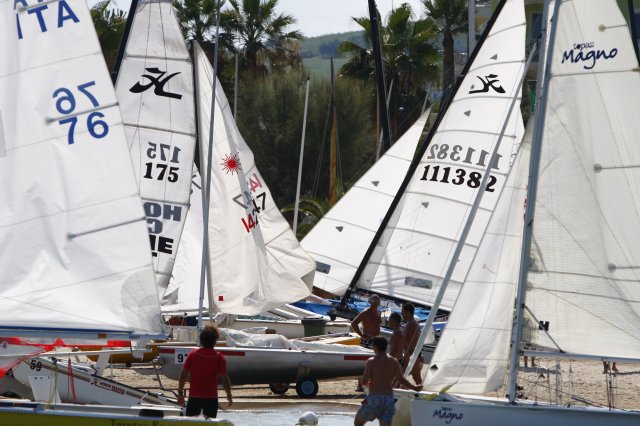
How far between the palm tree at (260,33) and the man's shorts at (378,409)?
105 feet

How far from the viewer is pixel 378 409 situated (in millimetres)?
11477

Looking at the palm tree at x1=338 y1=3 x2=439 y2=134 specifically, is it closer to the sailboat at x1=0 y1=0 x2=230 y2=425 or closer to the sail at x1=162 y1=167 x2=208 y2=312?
the sail at x1=162 y1=167 x2=208 y2=312

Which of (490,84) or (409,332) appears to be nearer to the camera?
(409,332)

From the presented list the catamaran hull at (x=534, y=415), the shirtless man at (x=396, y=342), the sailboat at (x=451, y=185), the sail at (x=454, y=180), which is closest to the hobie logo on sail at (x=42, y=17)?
the catamaran hull at (x=534, y=415)

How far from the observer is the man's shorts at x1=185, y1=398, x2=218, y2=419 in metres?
10.7

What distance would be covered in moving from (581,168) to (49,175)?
16.3ft

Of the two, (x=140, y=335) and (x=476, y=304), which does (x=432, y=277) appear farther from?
(x=140, y=335)

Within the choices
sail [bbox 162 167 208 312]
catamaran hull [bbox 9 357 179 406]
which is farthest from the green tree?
catamaran hull [bbox 9 357 179 406]

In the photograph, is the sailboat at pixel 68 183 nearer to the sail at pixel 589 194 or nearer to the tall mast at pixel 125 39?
the sail at pixel 589 194

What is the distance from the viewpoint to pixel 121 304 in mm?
10352

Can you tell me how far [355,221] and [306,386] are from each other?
25.0 feet

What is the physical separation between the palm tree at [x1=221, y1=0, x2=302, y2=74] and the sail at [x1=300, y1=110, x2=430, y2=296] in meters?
19.3

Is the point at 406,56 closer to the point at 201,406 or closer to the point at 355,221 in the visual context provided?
the point at 355,221

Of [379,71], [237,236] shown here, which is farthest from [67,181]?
[379,71]
